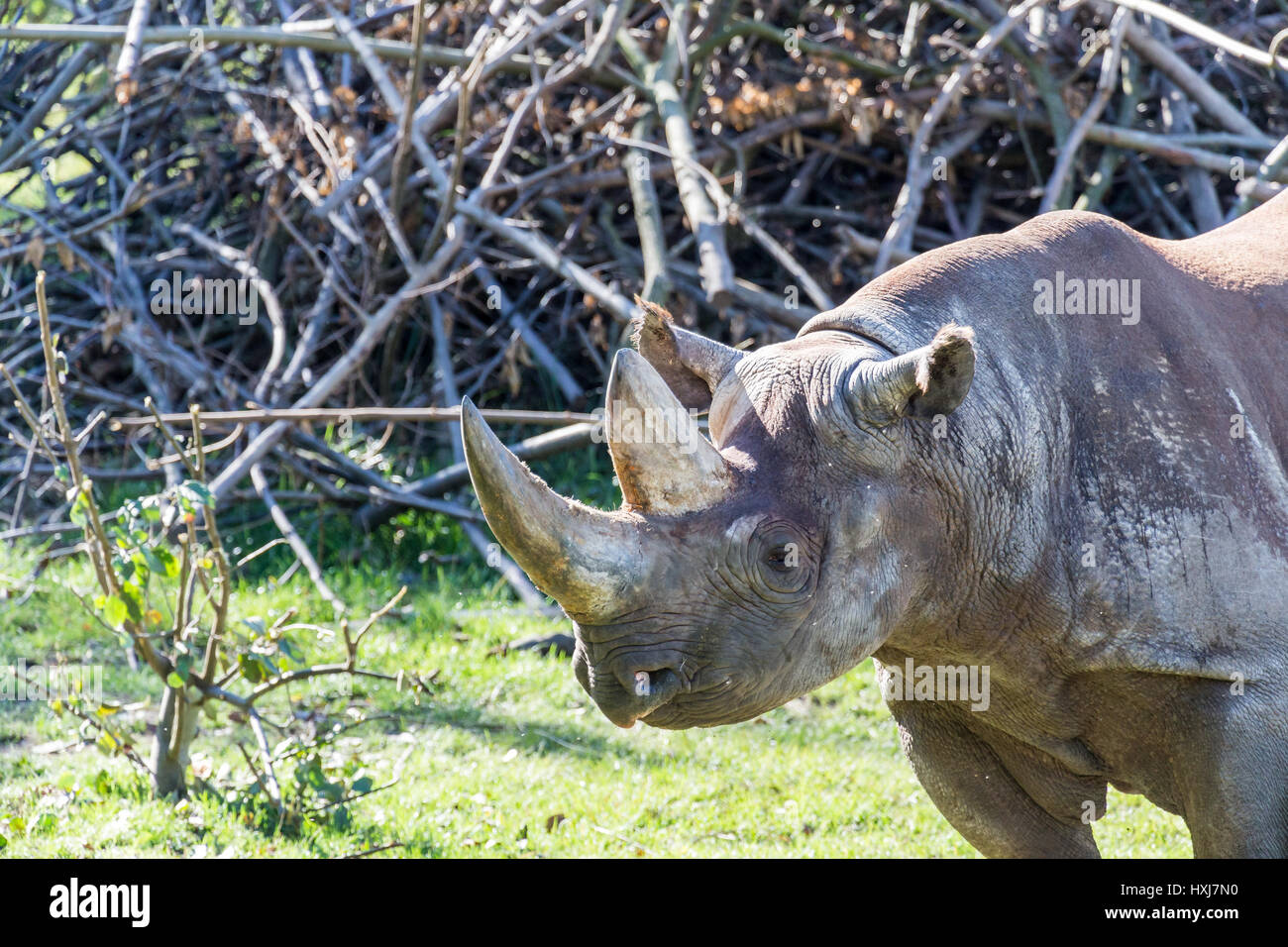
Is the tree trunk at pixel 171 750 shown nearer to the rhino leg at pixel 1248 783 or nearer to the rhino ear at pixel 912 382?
the rhino ear at pixel 912 382

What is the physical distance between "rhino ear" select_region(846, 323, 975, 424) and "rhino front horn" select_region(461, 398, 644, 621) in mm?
643

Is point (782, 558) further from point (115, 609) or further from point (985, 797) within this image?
point (115, 609)

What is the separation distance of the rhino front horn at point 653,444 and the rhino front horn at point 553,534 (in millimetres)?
105

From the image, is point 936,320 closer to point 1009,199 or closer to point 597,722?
point 597,722

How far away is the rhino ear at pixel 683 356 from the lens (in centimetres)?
378

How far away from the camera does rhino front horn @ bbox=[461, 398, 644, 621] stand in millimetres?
2936

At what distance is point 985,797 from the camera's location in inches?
163
